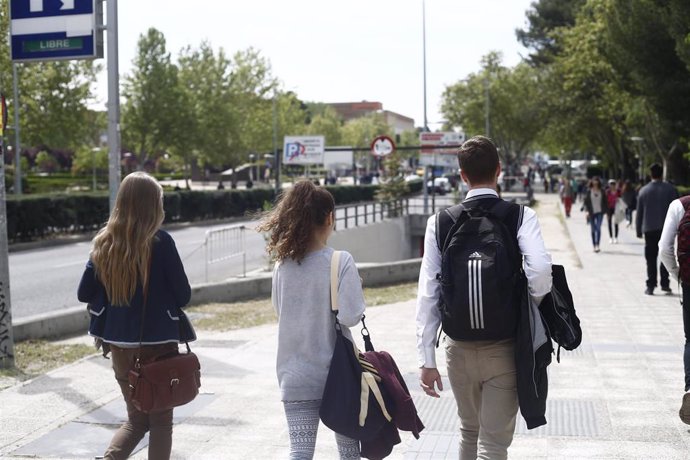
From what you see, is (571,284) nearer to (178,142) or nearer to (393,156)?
(393,156)

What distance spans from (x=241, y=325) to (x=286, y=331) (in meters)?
7.54

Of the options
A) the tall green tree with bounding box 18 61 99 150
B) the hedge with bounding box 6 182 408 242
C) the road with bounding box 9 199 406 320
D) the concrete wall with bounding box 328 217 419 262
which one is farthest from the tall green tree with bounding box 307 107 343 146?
the road with bounding box 9 199 406 320

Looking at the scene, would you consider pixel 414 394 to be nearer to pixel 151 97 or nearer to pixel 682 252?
pixel 682 252

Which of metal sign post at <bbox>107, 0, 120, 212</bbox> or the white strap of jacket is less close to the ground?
metal sign post at <bbox>107, 0, 120, 212</bbox>

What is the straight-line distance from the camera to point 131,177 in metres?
4.35

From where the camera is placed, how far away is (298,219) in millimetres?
4008

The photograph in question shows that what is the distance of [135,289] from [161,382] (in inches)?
17.2

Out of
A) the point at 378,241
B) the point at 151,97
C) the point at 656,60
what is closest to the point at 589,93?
the point at 378,241

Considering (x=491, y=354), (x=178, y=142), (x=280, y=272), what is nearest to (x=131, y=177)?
(x=280, y=272)

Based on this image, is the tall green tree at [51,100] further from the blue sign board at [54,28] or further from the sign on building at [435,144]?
the blue sign board at [54,28]

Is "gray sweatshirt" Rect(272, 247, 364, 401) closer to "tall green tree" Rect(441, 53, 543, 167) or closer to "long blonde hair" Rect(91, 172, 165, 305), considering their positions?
"long blonde hair" Rect(91, 172, 165, 305)

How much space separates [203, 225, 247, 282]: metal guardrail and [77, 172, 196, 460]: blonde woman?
1250 cm

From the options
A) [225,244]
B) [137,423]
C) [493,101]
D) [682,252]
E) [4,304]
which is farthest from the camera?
[493,101]

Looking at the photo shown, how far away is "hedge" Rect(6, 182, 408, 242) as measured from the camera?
26234 millimetres
